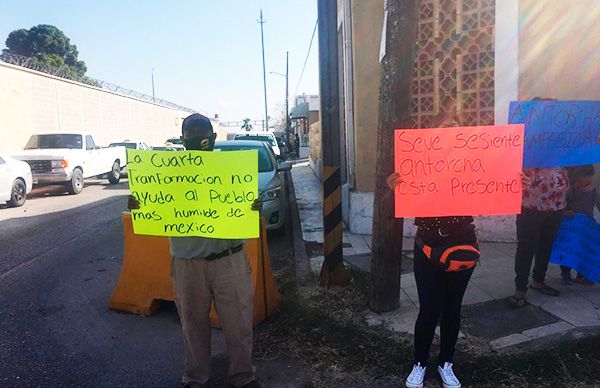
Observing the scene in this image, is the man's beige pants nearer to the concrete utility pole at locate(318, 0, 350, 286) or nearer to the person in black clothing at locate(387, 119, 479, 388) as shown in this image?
the person in black clothing at locate(387, 119, 479, 388)

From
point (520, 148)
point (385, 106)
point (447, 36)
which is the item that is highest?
point (447, 36)

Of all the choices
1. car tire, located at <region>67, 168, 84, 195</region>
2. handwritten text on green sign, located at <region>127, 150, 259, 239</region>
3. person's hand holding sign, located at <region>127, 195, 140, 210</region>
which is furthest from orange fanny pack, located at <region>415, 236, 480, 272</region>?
car tire, located at <region>67, 168, 84, 195</region>

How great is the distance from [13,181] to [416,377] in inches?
466

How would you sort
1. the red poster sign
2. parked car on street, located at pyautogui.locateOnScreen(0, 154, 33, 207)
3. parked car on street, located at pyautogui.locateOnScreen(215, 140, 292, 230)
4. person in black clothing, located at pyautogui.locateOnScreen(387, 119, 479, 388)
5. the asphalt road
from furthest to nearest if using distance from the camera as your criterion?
parked car on street, located at pyautogui.locateOnScreen(0, 154, 33, 207) → parked car on street, located at pyautogui.locateOnScreen(215, 140, 292, 230) → the asphalt road → the red poster sign → person in black clothing, located at pyautogui.locateOnScreen(387, 119, 479, 388)

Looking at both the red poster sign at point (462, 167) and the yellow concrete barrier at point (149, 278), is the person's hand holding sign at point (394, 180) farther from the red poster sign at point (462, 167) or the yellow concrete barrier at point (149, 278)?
the yellow concrete barrier at point (149, 278)

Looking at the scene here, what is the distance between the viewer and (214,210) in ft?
10.4

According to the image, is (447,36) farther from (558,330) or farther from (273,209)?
(558,330)

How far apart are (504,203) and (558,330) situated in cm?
151

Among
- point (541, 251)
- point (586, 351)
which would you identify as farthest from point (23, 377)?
point (541, 251)

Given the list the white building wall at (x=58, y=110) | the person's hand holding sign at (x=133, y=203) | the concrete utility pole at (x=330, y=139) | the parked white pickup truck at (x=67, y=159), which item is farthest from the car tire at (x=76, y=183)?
the person's hand holding sign at (x=133, y=203)

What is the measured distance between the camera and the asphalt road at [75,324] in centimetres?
371

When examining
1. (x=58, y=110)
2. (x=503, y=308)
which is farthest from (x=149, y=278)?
(x=58, y=110)

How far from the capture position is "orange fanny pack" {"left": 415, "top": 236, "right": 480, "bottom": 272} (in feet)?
9.96

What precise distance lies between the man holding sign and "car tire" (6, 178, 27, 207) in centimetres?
1058
